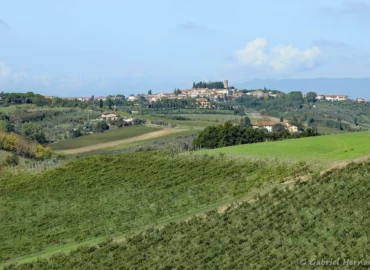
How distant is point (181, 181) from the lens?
4675 centimetres

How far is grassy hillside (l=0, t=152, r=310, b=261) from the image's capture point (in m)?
36.1

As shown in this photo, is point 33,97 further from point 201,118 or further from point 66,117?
point 201,118

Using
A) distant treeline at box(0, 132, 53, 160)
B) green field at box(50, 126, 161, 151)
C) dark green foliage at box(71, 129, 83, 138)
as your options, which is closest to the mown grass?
distant treeline at box(0, 132, 53, 160)

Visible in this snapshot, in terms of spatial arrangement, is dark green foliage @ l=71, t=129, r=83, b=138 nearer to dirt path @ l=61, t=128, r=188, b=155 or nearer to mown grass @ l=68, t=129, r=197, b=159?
dirt path @ l=61, t=128, r=188, b=155

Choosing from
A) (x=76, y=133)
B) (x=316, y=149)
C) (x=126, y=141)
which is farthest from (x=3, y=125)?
(x=316, y=149)

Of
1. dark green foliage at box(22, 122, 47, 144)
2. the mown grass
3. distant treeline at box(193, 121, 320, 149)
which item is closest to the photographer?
distant treeline at box(193, 121, 320, 149)

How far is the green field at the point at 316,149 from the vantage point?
146ft

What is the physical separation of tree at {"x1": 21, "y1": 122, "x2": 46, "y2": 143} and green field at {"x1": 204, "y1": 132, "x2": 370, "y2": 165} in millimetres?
56213

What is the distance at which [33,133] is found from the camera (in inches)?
4299

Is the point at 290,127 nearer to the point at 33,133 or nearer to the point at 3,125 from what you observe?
the point at 33,133


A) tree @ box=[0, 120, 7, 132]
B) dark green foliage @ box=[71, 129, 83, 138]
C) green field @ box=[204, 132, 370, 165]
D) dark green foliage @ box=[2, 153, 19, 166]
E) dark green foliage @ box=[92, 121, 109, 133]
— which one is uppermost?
green field @ box=[204, 132, 370, 165]

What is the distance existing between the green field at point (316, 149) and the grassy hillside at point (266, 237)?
920cm

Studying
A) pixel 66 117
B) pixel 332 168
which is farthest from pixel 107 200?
pixel 66 117

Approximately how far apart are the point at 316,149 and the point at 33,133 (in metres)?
68.8
